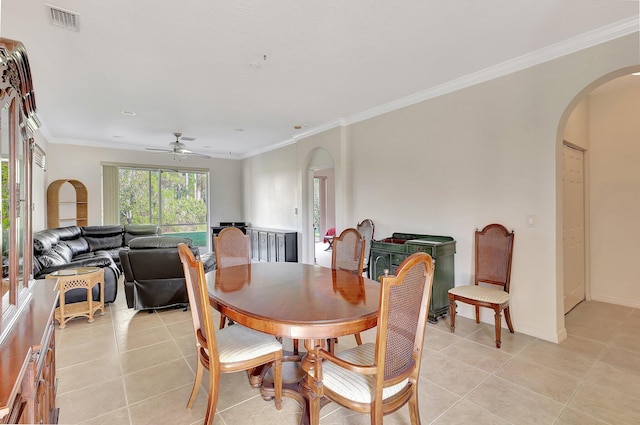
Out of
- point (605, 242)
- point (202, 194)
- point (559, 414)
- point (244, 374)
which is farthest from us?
point (202, 194)

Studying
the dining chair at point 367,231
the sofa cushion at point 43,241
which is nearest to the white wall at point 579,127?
the dining chair at point 367,231

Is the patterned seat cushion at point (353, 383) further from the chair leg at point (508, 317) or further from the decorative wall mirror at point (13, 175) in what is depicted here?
the chair leg at point (508, 317)

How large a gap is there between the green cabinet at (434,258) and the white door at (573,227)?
4.48 ft

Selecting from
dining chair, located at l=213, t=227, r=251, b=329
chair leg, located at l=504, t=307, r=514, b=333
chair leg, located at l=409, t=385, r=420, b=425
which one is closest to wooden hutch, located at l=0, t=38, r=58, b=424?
dining chair, located at l=213, t=227, r=251, b=329

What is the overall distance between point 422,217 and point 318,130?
2659 mm

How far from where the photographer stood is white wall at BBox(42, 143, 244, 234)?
657 centimetres

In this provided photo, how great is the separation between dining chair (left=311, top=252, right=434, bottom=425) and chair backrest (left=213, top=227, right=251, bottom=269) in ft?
5.87

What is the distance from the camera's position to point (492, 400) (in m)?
2.11

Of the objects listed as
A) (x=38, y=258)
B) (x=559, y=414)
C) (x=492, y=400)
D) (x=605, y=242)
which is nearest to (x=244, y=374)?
(x=492, y=400)

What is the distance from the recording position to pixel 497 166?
3359 mm

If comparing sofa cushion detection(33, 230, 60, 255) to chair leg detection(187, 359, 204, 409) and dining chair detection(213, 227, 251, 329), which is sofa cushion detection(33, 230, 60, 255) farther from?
chair leg detection(187, 359, 204, 409)

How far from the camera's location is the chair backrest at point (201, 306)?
1.69m

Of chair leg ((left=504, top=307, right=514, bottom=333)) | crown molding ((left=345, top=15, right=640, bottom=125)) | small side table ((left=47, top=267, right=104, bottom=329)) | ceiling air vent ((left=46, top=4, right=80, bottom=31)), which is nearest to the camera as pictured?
ceiling air vent ((left=46, top=4, right=80, bottom=31))

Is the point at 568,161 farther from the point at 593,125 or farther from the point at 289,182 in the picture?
the point at 289,182
